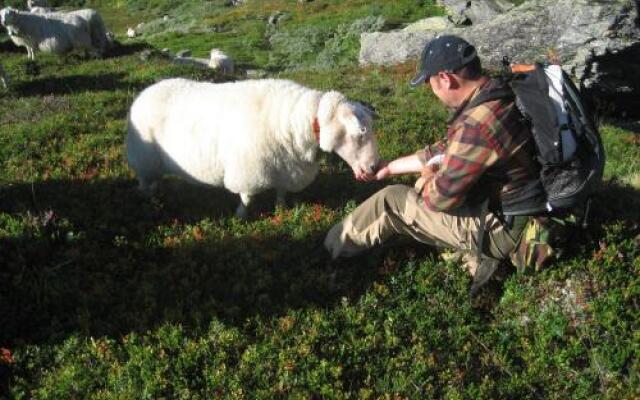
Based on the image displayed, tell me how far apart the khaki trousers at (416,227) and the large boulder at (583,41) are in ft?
28.5

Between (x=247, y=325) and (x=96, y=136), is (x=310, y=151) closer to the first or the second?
(x=247, y=325)

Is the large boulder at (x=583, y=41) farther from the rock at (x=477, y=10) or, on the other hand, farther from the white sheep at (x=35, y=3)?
the white sheep at (x=35, y=3)

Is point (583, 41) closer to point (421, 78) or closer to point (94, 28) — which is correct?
point (421, 78)

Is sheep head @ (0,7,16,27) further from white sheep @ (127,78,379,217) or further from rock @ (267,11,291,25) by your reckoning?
rock @ (267,11,291,25)

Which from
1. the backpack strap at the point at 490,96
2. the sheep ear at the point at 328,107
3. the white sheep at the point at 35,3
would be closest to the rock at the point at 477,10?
the sheep ear at the point at 328,107

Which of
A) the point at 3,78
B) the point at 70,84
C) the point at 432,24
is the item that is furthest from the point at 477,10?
the point at 3,78

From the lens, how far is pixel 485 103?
Result: 510cm

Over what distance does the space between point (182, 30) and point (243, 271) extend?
39244 mm

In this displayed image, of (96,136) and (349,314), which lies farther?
(96,136)

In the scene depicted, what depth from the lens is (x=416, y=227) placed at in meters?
6.52

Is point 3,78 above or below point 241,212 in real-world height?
above

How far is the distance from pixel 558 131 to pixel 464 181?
92 centimetres

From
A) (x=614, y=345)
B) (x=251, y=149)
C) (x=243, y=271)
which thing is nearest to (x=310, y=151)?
(x=251, y=149)

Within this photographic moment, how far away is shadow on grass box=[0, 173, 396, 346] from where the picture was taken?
6.33 metres
